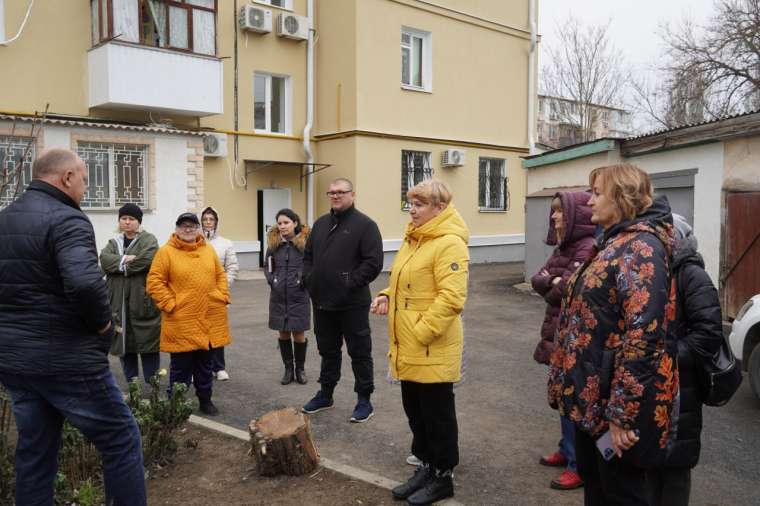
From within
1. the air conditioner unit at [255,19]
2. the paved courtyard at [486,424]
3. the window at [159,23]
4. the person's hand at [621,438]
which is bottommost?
the paved courtyard at [486,424]

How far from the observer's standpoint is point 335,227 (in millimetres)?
5520

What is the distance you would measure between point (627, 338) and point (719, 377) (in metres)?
0.77

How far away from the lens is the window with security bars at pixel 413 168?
719 inches

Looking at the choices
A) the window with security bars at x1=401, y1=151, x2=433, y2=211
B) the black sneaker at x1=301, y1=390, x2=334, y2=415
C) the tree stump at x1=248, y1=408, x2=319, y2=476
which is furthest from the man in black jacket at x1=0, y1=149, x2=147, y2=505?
the window with security bars at x1=401, y1=151, x2=433, y2=211

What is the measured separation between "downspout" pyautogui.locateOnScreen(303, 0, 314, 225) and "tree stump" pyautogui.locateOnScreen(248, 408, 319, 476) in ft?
45.1

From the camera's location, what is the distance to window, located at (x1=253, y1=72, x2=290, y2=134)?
17234 mm

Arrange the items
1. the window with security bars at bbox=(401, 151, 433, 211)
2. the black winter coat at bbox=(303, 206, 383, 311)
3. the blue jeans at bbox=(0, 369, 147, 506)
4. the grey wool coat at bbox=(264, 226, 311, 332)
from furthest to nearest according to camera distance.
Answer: the window with security bars at bbox=(401, 151, 433, 211)
the grey wool coat at bbox=(264, 226, 311, 332)
the black winter coat at bbox=(303, 206, 383, 311)
the blue jeans at bbox=(0, 369, 147, 506)

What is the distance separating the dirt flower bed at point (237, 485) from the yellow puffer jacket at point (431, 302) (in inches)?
29.4

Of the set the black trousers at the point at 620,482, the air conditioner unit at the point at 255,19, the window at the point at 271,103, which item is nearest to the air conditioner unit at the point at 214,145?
the window at the point at 271,103

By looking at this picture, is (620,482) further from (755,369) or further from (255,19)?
(255,19)

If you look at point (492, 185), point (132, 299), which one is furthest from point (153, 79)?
point (492, 185)

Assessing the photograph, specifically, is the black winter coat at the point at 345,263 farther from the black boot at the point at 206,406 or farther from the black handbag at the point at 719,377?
the black handbag at the point at 719,377

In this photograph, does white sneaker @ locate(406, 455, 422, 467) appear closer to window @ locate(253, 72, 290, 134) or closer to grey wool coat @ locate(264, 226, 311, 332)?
grey wool coat @ locate(264, 226, 311, 332)

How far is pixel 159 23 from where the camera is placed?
14.2m
